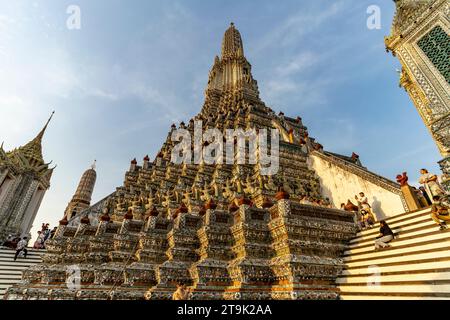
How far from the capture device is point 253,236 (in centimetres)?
754

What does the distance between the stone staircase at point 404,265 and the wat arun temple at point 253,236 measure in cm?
7

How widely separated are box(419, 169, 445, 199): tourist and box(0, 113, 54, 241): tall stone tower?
29019 millimetres

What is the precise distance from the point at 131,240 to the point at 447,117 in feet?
44.2

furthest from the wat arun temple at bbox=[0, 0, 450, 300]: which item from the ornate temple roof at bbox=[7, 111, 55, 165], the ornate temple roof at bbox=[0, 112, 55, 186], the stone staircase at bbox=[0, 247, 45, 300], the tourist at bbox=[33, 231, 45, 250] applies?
the ornate temple roof at bbox=[7, 111, 55, 165]

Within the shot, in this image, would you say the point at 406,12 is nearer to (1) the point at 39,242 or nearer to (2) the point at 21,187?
(1) the point at 39,242

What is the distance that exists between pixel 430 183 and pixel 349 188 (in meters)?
3.69

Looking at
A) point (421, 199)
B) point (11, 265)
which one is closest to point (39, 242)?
point (11, 265)

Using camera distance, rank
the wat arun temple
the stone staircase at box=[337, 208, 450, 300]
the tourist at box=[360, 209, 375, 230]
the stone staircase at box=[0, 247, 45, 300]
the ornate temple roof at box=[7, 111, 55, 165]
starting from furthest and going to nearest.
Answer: the ornate temple roof at box=[7, 111, 55, 165], the stone staircase at box=[0, 247, 45, 300], the tourist at box=[360, 209, 375, 230], the wat arun temple, the stone staircase at box=[337, 208, 450, 300]

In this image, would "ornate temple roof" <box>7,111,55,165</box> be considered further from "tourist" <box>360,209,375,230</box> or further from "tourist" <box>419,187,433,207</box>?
"tourist" <box>419,187,433,207</box>

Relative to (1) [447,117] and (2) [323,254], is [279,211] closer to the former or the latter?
(2) [323,254]

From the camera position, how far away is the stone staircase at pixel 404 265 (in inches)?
177

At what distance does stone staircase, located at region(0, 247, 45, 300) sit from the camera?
10728mm

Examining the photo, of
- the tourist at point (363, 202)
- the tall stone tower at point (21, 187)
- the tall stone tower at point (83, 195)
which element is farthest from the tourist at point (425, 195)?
the tall stone tower at point (83, 195)
